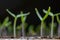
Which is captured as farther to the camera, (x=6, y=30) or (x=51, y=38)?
(x=6, y=30)

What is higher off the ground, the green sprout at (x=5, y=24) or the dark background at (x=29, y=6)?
the dark background at (x=29, y=6)

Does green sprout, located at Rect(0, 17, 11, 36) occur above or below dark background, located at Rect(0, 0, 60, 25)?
below

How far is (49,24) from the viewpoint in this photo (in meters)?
0.84

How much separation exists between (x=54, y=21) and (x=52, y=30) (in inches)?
2.2

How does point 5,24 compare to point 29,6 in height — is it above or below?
below

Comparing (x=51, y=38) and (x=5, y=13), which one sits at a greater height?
(x=5, y=13)

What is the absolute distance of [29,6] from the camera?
86 centimetres

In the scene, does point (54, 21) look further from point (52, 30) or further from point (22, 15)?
point (22, 15)

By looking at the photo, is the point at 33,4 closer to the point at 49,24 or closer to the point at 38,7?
the point at 38,7

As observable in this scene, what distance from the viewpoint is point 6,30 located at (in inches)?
33.6

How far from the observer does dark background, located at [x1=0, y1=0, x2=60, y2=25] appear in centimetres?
84

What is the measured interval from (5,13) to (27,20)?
140 millimetres

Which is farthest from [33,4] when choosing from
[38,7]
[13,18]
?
[13,18]

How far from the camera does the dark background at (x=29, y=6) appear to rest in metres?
0.84
